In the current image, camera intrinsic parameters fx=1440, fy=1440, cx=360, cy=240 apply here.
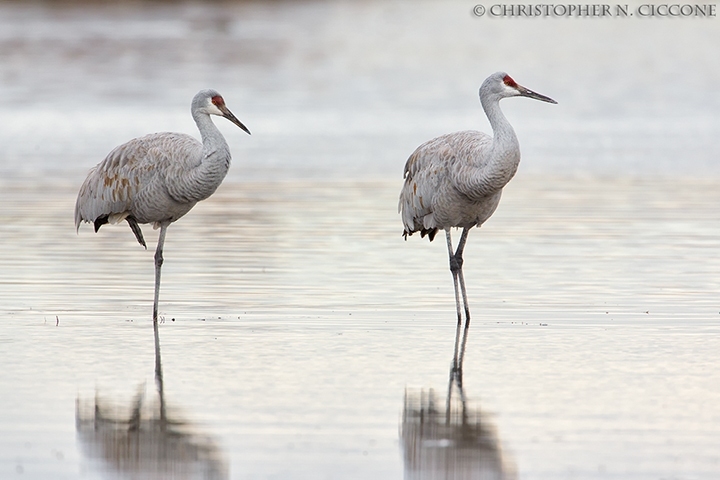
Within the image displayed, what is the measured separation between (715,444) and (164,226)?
6371 millimetres

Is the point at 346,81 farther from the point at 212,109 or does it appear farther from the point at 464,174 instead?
the point at 464,174

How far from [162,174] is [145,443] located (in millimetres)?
4888

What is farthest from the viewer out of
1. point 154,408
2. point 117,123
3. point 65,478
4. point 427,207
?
point 117,123

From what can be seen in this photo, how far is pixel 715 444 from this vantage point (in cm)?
722

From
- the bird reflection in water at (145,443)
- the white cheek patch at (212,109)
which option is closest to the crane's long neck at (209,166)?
the white cheek patch at (212,109)

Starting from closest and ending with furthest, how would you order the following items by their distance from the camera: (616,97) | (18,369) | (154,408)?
(154,408) → (18,369) → (616,97)

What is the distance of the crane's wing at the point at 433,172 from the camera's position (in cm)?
1193

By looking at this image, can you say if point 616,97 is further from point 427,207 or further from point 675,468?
point 675,468

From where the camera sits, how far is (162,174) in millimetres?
11938

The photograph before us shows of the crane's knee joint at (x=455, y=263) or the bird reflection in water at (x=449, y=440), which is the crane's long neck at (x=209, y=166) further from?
the bird reflection in water at (x=449, y=440)

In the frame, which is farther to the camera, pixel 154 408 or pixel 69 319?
pixel 69 319

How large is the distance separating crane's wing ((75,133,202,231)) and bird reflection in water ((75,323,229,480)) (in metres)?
3.88

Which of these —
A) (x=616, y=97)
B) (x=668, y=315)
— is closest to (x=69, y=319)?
(x=668, y=315)

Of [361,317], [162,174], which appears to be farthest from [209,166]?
[361,317]
